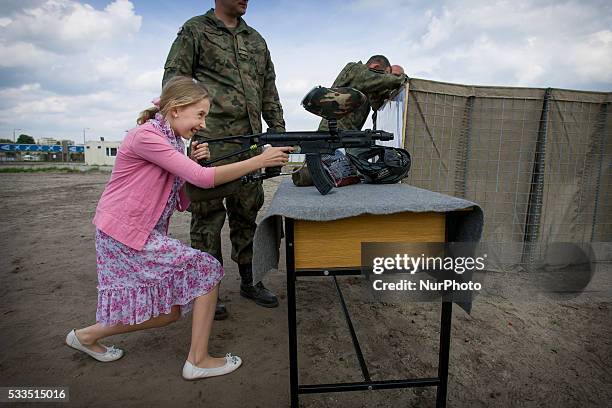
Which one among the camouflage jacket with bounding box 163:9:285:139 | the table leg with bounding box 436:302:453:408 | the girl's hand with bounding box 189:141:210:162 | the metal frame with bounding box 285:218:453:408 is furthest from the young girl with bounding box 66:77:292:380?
the table leg with bounding box 436:302:453:408

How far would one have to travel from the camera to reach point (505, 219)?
144 inches

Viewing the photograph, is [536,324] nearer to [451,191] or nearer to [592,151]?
[451,191]

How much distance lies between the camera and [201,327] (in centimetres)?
181

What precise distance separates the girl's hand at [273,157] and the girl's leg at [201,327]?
76 centimetres

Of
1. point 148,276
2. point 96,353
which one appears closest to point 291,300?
point 148,276

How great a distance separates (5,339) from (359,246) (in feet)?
7.86

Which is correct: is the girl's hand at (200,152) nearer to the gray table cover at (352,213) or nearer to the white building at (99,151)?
the gray table cover at (352,213)

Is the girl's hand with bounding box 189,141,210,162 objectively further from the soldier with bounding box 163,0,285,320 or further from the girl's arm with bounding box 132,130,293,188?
the soldier with bounding box 163,0,285,320

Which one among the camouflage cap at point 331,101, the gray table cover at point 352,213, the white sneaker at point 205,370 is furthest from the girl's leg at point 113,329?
the camouflage cap at point 331,101

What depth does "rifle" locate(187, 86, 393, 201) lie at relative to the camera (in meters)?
1.70

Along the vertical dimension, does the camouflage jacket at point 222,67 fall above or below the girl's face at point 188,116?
above

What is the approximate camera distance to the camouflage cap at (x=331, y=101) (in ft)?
5.84

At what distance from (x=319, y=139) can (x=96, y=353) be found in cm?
173

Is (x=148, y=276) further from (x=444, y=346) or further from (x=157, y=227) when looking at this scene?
(x=444, y=346)
